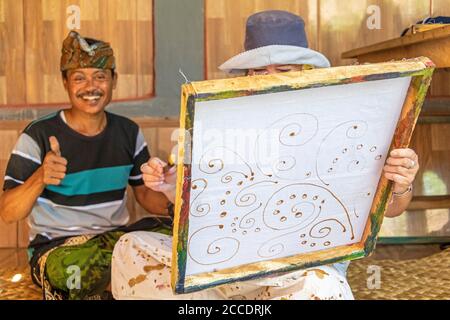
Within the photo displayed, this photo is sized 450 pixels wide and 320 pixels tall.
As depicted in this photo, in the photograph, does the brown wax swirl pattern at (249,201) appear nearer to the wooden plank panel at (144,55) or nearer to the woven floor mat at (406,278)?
the woven floor mat at (406,278)

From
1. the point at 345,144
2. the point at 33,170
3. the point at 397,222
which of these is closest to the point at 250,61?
the point at 345,144

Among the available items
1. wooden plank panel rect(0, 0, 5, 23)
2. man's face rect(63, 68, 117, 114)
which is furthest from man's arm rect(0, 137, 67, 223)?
wooden plank panel rect(0, 0, 5, 23)

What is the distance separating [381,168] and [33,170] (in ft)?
4.47

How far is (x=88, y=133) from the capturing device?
2559 millimetres

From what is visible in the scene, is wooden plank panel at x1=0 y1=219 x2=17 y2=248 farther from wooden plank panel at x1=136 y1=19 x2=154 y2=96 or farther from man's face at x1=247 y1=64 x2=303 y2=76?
man's face at x1=247 y1=64 x2=303 y2=76

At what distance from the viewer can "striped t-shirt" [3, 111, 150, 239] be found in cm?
238

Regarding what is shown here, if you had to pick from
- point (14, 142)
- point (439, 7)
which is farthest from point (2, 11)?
point (439, 7)

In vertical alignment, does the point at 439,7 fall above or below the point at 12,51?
above

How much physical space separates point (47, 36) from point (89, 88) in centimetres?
106

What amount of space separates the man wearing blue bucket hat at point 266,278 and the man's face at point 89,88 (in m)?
0.79

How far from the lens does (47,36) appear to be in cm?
335

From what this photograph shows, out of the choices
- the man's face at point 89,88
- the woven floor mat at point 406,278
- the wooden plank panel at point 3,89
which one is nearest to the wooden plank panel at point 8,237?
the wooden plank panel at point 3,89

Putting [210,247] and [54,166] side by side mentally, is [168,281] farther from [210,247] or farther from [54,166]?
[54,166]
